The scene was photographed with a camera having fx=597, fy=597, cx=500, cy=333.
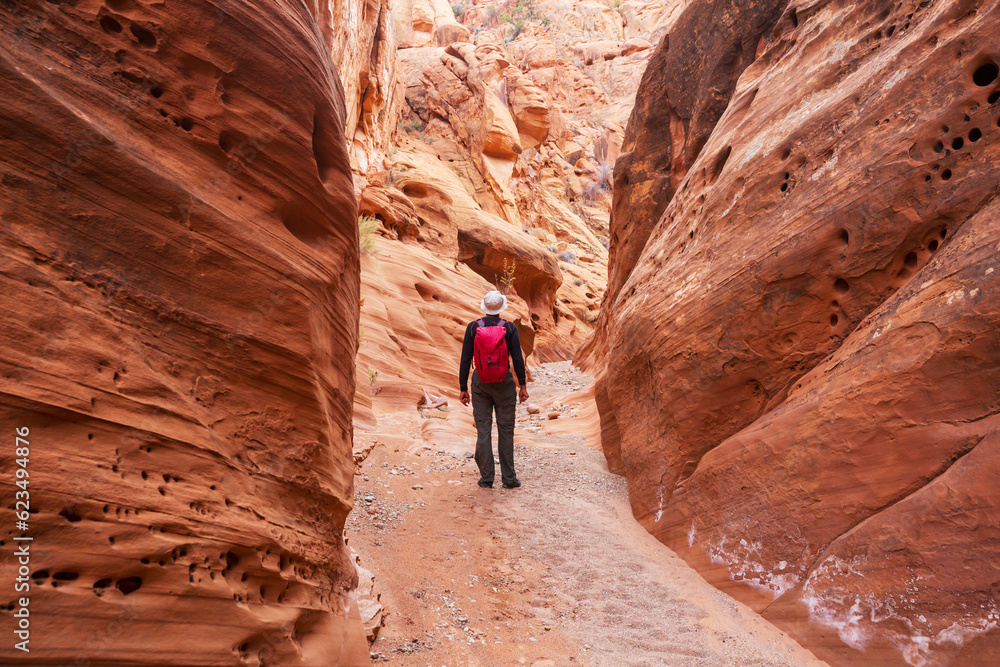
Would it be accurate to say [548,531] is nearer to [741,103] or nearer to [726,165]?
[726,165]

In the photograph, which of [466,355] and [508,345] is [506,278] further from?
[508,345]

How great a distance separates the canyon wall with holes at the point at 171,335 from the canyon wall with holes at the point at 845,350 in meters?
2.35

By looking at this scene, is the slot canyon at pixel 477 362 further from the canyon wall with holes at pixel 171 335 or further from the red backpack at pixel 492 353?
the red backpack at pixel 492 353

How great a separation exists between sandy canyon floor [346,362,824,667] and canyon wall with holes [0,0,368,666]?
0.71m

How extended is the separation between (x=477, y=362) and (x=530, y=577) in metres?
2.18

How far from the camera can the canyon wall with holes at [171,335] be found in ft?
5.78

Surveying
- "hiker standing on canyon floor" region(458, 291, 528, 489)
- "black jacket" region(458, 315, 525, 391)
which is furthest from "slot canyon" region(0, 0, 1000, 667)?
"black jacket" region(458, 315, 525, 391)

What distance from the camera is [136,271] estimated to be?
83.5 inches

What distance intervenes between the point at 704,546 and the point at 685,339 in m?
1.45

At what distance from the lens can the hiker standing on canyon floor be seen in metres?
5.47

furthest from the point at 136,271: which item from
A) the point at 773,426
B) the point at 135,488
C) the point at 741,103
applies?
the point at 741,103

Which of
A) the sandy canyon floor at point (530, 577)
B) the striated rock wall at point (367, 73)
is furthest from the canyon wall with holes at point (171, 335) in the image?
the striated rock wall at point (367, 73)

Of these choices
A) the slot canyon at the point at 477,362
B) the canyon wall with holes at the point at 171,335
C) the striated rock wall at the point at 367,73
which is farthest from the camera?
the striated rock wall at the point at 367,73

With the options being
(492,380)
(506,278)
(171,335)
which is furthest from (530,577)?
(506,278)
